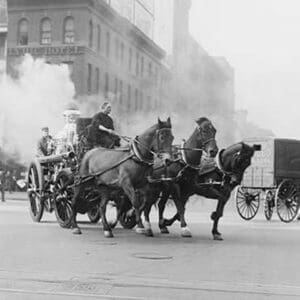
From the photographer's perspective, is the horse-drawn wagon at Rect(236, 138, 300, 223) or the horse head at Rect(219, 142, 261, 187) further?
the horse-drawn wagon at Rect(236, 138, 300, 223)

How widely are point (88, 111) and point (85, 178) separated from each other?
74.6 ft

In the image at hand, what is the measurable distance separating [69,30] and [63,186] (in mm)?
24505

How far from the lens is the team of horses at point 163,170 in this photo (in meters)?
11.7

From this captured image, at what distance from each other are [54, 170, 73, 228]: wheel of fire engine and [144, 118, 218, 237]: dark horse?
190 cm

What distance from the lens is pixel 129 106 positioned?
1113 inches

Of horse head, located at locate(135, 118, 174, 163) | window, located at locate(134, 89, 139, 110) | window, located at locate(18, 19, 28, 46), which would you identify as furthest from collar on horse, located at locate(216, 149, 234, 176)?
window, located at locate(18, 19, 28, 46)

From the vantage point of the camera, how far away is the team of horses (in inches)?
459

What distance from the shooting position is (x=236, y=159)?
39.0ft

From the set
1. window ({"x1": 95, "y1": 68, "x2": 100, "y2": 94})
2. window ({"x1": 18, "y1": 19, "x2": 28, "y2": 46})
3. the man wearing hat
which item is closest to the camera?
the man wearing hat

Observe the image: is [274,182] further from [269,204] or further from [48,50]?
[48,50]

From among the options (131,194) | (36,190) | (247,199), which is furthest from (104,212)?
(247,199)

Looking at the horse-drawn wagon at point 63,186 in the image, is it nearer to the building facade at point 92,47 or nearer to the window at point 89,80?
the building facade at point 92,47

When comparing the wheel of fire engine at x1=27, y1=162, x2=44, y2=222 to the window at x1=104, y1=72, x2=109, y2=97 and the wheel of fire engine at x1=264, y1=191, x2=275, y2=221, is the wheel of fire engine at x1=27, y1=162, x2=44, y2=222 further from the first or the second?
the window at x1=104, y1=72, x2=109, y2=97

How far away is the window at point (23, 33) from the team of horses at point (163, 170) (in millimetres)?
27178
